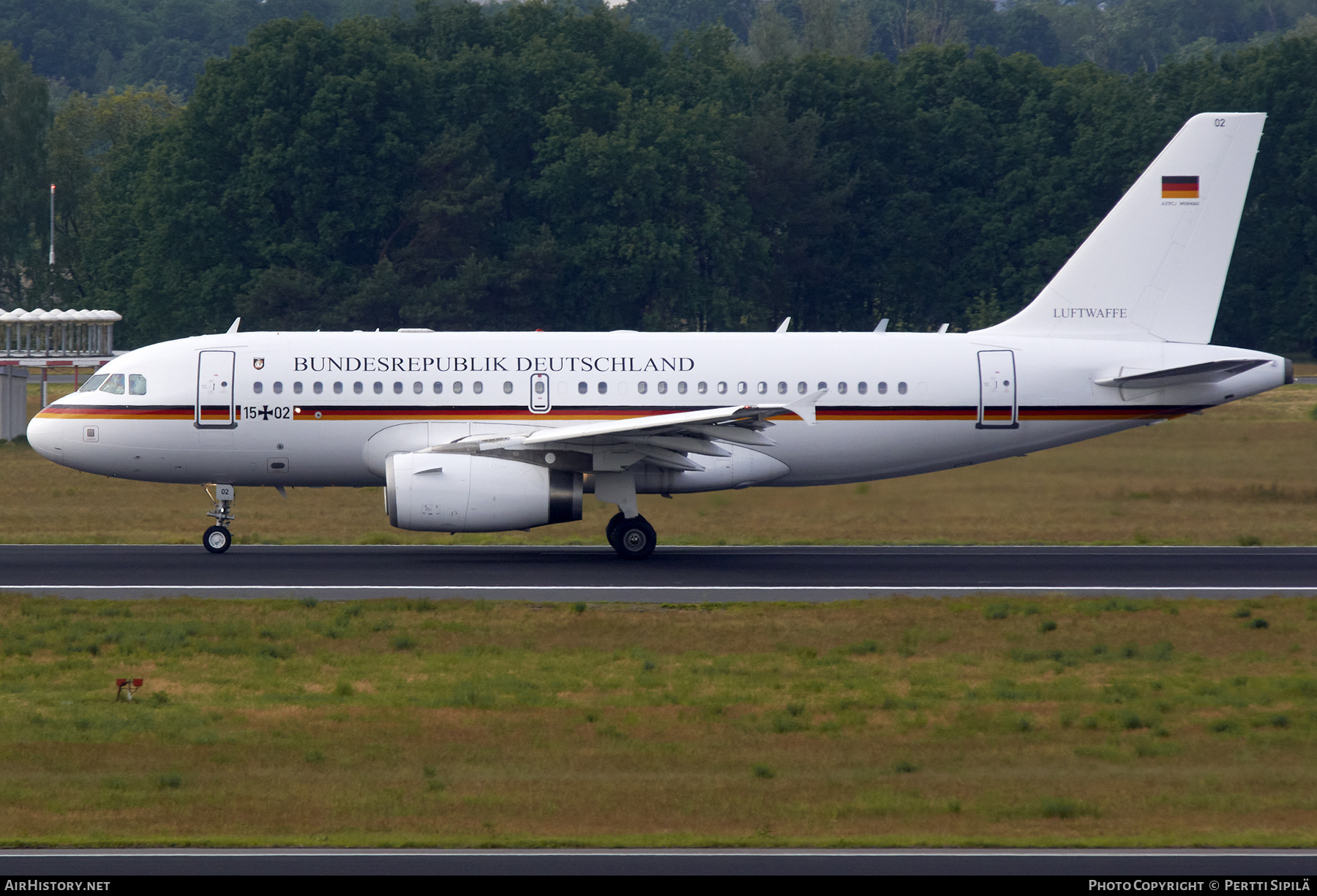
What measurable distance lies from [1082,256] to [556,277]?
43922 mm

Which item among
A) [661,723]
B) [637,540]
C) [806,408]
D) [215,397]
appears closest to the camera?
[661,723]

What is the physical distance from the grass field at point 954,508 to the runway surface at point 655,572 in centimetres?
109

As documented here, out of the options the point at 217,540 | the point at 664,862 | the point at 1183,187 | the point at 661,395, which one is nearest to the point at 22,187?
the point at 217,540

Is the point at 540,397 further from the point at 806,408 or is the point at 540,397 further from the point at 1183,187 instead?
the point at 1183,187

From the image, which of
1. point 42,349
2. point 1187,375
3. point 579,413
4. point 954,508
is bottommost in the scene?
point 954,508

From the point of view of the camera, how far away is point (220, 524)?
92.0ft

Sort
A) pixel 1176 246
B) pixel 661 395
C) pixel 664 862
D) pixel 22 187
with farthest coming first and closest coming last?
pixel 22 187
pixel 1176 246
pixel 661 395
pixel 664 862

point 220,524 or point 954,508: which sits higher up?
point 954,508

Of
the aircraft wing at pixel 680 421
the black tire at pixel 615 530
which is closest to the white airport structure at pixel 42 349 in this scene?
the black tire at pixel 615 530

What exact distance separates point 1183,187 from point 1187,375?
3.77m

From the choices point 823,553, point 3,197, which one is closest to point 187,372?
point 823,553

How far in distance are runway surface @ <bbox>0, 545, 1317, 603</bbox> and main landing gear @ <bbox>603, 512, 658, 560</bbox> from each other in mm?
219

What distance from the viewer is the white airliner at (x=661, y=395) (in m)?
27.5

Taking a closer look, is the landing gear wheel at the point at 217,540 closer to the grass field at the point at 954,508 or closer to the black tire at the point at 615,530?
the grass field at the point at 954,508
